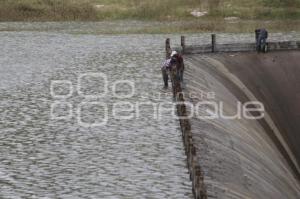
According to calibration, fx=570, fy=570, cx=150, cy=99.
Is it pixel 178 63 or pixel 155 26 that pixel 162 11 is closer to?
pixel 155 26

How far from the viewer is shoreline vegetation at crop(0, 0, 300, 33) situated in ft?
283

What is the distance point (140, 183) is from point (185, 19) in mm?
68344

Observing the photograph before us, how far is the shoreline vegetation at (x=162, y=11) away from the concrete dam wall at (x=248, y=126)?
34.8 meters

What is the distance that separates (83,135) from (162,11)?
6363cm

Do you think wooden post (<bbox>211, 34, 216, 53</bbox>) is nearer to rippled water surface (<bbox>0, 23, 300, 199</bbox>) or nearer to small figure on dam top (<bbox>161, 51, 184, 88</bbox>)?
rippled water surface (<bbox>0, 23, 300, 199</bbox>)

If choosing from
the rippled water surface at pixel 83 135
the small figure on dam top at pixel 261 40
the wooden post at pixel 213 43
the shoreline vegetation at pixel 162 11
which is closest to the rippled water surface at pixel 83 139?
the rippled water surface at pixel 83 135

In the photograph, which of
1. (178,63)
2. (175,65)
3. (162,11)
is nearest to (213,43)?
(175,65)

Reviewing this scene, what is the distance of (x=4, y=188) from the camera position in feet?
69.9

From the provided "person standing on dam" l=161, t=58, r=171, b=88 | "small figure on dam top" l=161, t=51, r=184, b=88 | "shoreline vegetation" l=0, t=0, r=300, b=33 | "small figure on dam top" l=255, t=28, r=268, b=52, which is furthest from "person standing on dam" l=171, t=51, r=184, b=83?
"shoreline vegetation" l=0, t=0, r=300, b=33

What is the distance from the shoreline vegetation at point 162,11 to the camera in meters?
86.1

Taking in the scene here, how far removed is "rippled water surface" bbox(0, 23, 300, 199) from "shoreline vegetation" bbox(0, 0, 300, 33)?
36.3 m

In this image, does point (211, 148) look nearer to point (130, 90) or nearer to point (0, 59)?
point (130, 90)

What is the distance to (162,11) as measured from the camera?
89.8m

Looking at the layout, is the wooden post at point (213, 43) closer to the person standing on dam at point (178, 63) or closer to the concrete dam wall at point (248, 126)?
the concrete dam wall at point (248, 126)
